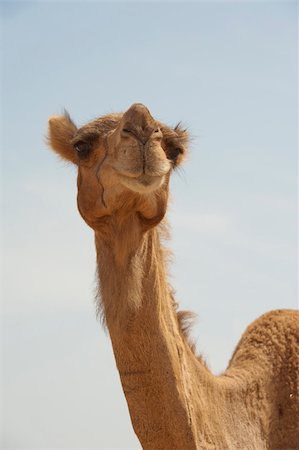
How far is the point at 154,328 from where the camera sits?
6.08 meters

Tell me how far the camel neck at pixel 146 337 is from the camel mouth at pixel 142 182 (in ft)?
1.84

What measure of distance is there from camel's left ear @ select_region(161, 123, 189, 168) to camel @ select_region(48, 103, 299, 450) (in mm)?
10

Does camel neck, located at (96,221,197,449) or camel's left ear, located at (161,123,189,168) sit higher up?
camel's left ear, located at (161,123,189,168)

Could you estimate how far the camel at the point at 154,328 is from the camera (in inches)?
228

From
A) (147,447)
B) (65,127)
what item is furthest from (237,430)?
(65,127)

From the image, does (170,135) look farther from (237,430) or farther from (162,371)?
(237,430)

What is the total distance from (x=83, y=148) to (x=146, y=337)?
4.73 feet

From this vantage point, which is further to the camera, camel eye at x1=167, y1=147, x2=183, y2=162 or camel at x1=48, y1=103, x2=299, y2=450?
camel eye at x1=167, y1=147, x2=183, y2=162

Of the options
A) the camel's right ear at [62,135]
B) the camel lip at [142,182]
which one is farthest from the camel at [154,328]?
the camel's right ear at [62,135]

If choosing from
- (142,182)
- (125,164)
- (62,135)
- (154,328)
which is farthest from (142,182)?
(62,135)

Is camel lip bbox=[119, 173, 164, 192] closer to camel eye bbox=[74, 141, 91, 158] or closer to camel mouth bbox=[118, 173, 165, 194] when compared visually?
camel mouth bbox=[118, 173, 165, 194]

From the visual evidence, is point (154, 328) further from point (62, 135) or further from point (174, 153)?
point (62, 135)

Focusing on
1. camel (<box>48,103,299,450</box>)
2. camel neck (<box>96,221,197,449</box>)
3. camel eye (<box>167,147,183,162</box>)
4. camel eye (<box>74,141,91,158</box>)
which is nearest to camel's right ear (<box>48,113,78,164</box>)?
camel (<box>48,103,299,450</box>)

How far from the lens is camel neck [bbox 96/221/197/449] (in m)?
5.82
